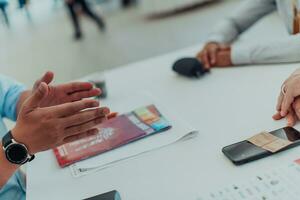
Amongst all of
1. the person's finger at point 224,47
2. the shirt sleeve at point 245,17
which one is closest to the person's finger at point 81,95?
the person's finger at point 224,47

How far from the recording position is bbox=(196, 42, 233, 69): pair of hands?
138 centimetres

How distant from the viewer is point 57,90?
42.3 inches

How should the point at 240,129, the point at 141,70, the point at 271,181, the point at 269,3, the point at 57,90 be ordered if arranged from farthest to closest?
the point at 269,3, the point at 141,70, the point at 57,90, the point at 240,129, the point at 271,181

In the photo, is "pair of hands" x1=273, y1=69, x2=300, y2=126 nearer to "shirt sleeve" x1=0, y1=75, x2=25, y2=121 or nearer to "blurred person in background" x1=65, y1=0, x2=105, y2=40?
"shirt sleeve" x1=0, y1=75, x2=25, y2=121

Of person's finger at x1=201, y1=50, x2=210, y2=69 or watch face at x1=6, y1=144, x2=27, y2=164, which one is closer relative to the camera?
watch face at x1=6, y1=144, x2=27, y2=164

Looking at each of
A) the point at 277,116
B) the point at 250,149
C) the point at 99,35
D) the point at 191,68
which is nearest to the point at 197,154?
the point at 250,149

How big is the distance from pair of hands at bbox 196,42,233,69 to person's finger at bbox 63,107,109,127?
586mm

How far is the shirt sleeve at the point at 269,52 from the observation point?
1.24m

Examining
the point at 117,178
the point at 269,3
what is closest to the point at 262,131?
the point at 117,178

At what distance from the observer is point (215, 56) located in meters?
1.39

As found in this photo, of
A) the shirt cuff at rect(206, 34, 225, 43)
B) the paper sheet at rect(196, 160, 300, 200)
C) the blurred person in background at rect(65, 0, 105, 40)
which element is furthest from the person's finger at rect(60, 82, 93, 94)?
the blurred person in background at rect(65, 0, 105, 40)

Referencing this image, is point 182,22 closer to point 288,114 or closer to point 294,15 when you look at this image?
point 294,15

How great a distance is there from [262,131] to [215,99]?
0.25 m

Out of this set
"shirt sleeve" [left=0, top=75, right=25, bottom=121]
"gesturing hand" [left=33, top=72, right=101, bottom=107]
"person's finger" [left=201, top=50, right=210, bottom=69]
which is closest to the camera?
"gesturing hand" [left=33, top=72, right=101, bottom=107]
